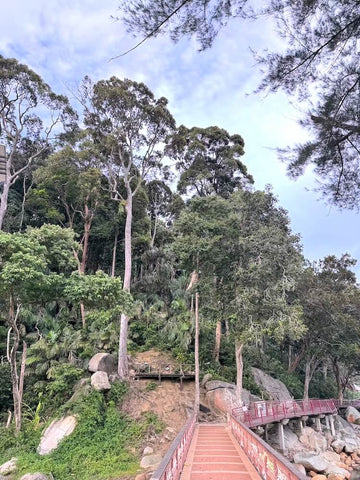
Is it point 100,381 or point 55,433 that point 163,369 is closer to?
point 100,381

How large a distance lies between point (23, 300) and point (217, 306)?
27.6ft

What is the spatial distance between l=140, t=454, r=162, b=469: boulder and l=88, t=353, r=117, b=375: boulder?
17.2 ft

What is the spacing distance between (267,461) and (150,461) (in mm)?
6127

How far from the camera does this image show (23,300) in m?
11.0

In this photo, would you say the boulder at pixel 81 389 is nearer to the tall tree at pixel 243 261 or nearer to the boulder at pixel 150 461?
the boulder at pixel 150 461

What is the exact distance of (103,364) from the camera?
14422 mm

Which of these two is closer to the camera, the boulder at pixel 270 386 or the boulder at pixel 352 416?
the boulder at pixel 270 386

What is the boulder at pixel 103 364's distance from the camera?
1420 cm

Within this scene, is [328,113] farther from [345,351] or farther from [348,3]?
[345,351]

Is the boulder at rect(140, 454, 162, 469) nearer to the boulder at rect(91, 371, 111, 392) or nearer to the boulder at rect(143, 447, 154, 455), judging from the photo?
the boulder at rect(143, 447, 154, 455)

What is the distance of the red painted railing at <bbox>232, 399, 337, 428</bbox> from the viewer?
1199 cm

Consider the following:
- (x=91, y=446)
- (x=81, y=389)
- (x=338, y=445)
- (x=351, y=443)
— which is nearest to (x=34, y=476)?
(x=91, y=446)

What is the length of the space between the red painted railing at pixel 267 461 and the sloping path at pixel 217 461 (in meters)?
0.14

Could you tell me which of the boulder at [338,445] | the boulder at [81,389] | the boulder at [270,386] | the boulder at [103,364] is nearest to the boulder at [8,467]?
the boulder at [81,389]
